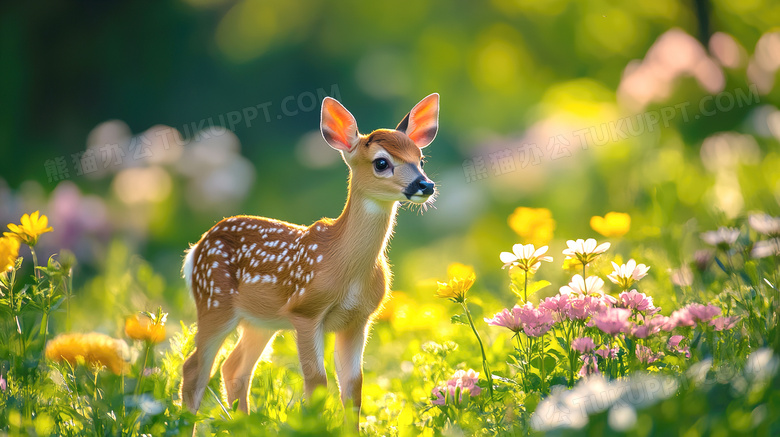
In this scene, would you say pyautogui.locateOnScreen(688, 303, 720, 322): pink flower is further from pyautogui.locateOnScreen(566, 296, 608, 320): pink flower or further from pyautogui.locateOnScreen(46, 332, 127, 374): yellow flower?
pyautogui.locateOnScreen(46, 332, 127, 374): yellow flower

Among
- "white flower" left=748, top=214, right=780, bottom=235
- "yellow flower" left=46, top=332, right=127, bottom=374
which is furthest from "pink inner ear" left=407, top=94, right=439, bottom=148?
"yellow flower" left=46, top=332, right=127, bottom=374

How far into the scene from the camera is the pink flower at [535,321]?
178 centimetres

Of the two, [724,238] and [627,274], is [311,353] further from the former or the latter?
[724,238]

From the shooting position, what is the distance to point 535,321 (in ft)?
5.85

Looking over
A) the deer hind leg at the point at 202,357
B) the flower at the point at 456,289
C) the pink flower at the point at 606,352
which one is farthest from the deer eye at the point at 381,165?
A: the pink flower at the point at 606,352

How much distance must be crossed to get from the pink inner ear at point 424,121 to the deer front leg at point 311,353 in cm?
78

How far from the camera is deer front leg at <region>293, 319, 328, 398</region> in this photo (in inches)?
83.7

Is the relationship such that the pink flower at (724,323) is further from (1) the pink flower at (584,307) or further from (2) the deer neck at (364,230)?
(2) the deer neck at (364,230)

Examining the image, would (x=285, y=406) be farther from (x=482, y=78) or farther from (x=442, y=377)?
(x=482, y=78)

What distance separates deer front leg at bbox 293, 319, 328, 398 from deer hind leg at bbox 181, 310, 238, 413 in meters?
0.33

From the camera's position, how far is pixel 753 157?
4008mm

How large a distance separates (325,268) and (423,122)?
68 cm

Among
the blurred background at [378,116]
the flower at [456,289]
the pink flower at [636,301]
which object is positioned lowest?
the pink flower at [636,301]

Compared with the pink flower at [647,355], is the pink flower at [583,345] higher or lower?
higher
